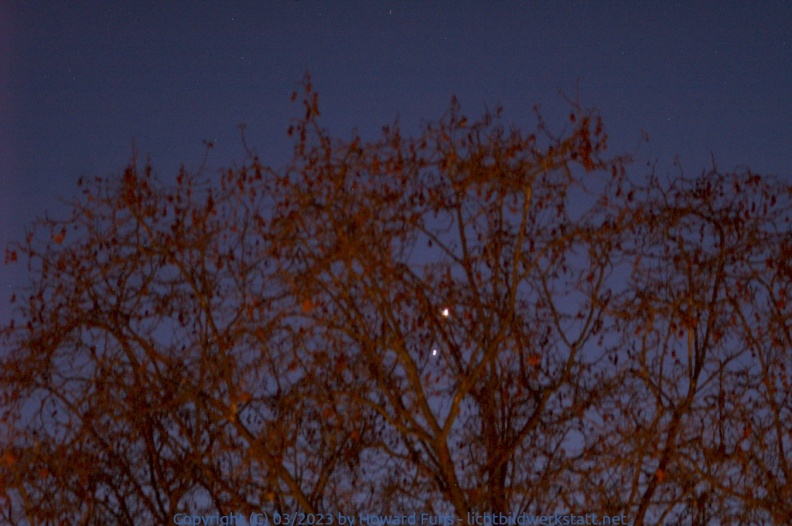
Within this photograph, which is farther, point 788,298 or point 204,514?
point 204,514

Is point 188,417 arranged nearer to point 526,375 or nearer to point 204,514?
point 204,514

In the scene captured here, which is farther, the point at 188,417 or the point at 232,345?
the point at 188,417

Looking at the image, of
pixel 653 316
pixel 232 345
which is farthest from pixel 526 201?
pixel 232 345

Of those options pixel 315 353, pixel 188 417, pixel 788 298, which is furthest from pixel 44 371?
pixel 788 298

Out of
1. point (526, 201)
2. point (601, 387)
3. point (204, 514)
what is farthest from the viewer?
point (204, 514)

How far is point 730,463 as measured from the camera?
9438 millimetres

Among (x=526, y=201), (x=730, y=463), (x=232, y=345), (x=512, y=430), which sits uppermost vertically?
(x=526, y=201)

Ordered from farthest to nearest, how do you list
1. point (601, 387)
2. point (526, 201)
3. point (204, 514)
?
point (204, 514) → point (601, 387) → point (526, 201)

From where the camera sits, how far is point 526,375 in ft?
32.7

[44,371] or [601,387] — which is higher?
[44,371]

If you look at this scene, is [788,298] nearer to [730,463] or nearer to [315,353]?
[730,463]

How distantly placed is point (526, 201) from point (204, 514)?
17.2 ft

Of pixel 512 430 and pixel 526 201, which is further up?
pixel 526 201

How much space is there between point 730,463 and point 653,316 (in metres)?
1.64
